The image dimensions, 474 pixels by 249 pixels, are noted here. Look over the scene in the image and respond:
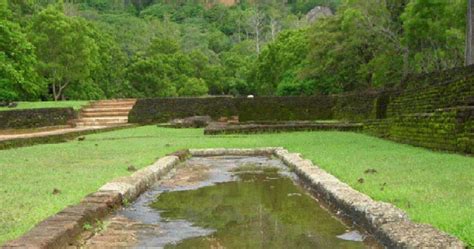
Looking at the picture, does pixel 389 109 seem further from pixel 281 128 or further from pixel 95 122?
pixel 95 122

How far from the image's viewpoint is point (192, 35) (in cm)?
7975

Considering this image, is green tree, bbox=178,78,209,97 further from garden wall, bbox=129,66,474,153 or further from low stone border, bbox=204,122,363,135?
low stone border, bbox=204,122,363,135

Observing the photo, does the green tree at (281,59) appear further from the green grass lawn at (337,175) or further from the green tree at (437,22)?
the green grass lawn at (337,175)

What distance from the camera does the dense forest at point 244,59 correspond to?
25891mm

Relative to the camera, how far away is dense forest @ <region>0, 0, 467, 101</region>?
84.9 ft

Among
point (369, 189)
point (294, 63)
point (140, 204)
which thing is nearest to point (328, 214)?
point (369, 189)

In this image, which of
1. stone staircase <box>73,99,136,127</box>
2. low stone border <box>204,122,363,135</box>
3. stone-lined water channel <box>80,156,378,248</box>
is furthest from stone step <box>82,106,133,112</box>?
stone-lined water channel <box>80,156,378,248</box>

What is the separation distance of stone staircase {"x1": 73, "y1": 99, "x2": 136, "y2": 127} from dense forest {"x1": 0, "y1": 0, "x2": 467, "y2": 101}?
3476 mm

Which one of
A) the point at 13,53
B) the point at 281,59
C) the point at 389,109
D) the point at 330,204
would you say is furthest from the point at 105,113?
the point at 330,204

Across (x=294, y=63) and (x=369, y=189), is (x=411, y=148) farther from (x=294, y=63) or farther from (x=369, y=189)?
(x=294, y=63)

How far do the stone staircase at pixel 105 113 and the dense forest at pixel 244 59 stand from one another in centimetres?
348

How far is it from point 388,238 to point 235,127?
54.8ft

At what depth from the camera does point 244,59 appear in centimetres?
6009

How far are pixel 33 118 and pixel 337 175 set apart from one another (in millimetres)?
20972
